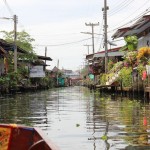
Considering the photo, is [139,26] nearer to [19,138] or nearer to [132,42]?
[132,42]

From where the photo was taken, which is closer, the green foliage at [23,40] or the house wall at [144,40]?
the house wall at [144,40]

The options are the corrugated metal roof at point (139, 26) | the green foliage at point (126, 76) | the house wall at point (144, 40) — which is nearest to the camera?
the corrugated metal roof at point (139, 26)

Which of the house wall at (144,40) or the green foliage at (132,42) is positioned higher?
the house wall at (144,40)

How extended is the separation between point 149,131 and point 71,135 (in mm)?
2245

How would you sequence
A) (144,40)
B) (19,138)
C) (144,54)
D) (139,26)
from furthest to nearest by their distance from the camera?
(144,40) → (139,26) → (144,54) → (19,138)

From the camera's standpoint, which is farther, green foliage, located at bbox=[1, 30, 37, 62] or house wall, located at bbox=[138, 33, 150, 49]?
green foliage, located at bbox=[1, 30, 37, 62]

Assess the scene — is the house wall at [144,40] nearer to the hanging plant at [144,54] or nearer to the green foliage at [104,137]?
the hanging plant at [144,54]

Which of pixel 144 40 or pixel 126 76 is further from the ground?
pixel 144 40

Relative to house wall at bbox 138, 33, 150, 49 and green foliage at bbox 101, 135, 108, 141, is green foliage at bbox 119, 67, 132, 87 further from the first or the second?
green foliage at bbox 101, 135, 108, 141

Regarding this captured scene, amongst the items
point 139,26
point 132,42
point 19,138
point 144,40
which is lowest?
point 19,138

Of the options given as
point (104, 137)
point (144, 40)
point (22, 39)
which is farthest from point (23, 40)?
point (104, 137)

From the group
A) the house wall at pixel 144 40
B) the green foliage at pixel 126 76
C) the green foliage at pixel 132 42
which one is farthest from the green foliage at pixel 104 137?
the house wall at pixel 144 40

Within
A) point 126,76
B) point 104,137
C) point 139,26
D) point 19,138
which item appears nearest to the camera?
point 19,138

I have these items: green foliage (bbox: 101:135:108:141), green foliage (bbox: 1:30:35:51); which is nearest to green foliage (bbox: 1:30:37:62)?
green foliage (bbox: 1:30:35:51)
